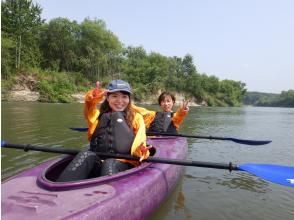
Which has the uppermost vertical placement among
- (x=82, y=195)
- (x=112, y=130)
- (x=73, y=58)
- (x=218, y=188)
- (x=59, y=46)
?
(x=59, y=46)

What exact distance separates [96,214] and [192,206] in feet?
6.44

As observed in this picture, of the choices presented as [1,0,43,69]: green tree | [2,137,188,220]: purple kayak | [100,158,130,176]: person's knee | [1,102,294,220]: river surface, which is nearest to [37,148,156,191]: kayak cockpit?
[2,137,188,220]: purple kayak

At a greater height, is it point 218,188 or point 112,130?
point 112,130

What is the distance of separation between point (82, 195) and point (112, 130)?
3.62ft

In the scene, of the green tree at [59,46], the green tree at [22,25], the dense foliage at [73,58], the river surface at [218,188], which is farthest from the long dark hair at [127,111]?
the green tree at [59,46]

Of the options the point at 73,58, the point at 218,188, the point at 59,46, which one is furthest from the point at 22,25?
the point at 218,188

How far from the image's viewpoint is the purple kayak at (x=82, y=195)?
2322 mm

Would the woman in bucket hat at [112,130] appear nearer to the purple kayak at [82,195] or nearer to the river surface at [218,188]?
the purple kayak at [82,195]

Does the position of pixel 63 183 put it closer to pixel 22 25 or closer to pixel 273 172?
pixel 273 172

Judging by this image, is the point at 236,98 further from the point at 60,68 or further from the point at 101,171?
the point at 101,171

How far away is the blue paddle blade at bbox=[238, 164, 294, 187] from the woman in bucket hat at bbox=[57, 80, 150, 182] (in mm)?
1086

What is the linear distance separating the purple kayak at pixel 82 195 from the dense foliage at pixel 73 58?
26458mm

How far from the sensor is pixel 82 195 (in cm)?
257

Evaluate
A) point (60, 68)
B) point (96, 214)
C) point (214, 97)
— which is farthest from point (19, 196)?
point (214, 97)
